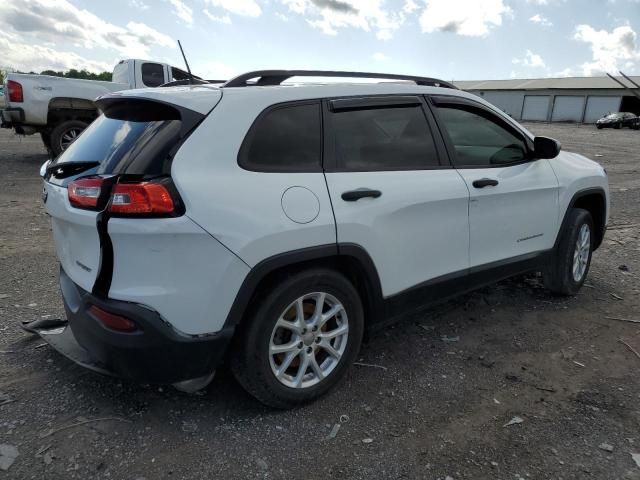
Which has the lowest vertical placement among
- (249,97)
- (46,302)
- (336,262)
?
(46,302)

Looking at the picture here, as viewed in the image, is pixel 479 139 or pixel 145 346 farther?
pixel 479 139

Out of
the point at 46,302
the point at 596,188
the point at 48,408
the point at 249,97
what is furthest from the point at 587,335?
the point at 46,302

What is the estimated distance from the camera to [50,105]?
10055 mm

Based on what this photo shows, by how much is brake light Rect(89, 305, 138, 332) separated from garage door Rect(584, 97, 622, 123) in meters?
58.6

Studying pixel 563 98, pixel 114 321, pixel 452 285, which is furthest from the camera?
pixel 563 98

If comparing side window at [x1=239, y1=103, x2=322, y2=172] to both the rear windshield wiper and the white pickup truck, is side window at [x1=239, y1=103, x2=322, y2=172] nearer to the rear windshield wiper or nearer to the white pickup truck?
the rear windshield wiper

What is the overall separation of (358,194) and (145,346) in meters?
1.29

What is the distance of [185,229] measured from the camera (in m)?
2.14

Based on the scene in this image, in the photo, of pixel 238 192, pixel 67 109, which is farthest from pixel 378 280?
pixel 67 109

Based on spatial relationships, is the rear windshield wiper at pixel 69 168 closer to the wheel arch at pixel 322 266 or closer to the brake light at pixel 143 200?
the brake light at pixel 143 200

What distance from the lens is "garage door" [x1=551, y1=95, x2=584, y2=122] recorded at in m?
54.1

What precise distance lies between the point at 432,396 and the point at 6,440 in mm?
2229

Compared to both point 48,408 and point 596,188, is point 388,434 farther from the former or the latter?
point 596,188

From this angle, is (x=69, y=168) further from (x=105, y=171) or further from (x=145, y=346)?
(x=145, y=346)
